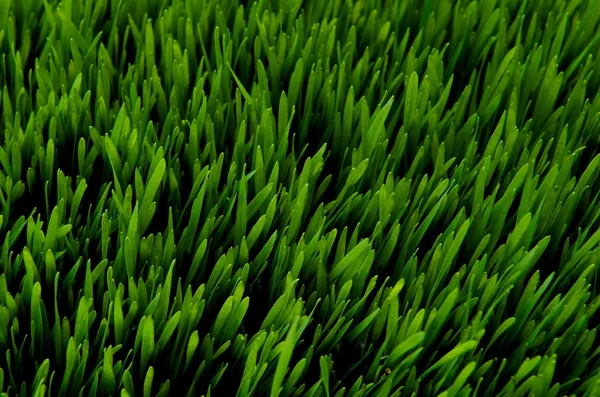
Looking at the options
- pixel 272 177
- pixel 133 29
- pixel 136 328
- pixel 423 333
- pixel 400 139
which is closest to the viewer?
pixel 423 333

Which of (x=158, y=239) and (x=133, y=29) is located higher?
(x=133, y=29)

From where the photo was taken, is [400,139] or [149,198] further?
[400,139]

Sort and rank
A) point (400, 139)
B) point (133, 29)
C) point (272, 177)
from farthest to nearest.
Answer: point (133, 29) → point (400, 139) → point (272, 177)

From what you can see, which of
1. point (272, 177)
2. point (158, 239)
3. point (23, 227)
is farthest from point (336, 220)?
point (23, 227)

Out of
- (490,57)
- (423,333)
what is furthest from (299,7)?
(423,333)

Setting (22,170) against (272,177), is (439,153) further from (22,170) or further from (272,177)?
(22,170)

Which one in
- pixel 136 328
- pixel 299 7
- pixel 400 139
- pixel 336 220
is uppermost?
pixel 299 7
